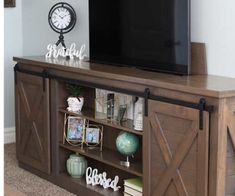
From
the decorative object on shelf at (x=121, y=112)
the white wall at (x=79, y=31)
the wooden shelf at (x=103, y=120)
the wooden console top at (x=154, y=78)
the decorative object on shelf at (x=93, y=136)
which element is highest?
the white wall at (x=79, y=31)

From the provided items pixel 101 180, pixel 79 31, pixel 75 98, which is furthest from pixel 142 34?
pixel 79 31

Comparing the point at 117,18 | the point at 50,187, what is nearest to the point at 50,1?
the point at 117,18

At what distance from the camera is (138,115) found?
2902 mm

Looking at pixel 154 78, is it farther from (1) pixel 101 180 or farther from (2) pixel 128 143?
(1) pixel 101 180

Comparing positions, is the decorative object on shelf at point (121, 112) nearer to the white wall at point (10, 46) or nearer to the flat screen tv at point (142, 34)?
the flat screen tv at point (142, 34)

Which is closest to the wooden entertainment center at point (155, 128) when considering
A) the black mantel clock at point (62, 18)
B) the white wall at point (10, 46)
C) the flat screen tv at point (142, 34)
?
the flat screen tv at point (142, 34)

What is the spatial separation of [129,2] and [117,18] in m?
0.17

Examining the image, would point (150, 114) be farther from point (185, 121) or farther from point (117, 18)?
point (117, 18)

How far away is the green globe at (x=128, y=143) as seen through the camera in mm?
3018

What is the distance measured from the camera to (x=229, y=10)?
2.65 metres

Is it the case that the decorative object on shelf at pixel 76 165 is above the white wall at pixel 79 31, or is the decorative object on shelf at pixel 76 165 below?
below

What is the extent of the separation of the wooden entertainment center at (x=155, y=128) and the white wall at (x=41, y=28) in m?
0.42

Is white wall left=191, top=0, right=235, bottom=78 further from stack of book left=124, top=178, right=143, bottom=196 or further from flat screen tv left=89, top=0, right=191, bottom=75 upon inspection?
stack of book left=124, top=178, right=143, bottom=196

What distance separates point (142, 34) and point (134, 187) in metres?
0.94
